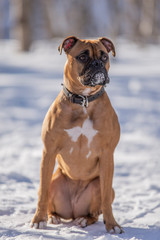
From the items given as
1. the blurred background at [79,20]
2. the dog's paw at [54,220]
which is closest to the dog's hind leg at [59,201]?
the dog's paw at [54,220]

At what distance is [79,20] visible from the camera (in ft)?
65.2

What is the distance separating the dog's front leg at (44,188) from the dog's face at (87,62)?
639 millimetres

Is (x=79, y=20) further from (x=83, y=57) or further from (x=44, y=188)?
(x=44, y=188)

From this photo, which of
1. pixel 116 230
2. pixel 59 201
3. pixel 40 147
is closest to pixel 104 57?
pixel 59 201

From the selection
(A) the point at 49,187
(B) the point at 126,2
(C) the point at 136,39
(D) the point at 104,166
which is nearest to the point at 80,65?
(D) the point at 104,166

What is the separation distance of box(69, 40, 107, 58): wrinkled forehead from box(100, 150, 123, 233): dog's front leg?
79cm

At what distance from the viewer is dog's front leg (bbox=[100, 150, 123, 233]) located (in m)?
2.83

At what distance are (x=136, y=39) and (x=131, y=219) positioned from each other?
43.1 feet

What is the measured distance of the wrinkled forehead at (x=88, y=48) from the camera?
283 centimetres

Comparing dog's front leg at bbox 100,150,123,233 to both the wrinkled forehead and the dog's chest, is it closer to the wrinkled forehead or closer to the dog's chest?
the dog's chest

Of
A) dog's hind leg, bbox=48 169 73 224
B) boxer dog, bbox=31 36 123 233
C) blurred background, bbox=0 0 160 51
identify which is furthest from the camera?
blurred background, bbox=0 0 160 51

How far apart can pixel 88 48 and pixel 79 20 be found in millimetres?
17767

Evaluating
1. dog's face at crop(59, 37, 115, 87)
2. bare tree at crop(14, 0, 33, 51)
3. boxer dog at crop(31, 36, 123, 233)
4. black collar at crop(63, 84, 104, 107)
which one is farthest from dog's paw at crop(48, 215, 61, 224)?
bare tree at crop(14, 0, 33, 51)

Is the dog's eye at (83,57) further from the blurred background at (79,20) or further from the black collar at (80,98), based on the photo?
the blurred background at (79,20)
